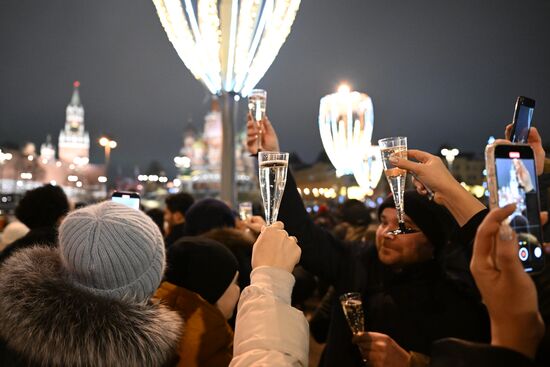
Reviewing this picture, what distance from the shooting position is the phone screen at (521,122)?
66.7 inches

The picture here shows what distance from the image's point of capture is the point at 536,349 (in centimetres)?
106

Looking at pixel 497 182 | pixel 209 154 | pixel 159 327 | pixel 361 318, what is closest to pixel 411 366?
pixel 361 318

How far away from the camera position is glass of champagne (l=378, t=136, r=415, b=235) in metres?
1.92

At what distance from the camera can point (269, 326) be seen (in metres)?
1.50

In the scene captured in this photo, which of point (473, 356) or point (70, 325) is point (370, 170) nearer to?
point (70, 325)

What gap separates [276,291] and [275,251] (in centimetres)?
14

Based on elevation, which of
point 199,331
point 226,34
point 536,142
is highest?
point 226,34

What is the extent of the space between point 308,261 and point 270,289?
132cm

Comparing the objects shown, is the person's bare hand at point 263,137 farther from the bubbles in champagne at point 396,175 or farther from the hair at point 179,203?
the hair at point 179,203

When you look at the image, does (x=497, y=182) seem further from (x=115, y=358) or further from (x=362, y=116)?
(x=362, y=116)

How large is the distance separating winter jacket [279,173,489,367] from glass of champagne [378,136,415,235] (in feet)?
1.45

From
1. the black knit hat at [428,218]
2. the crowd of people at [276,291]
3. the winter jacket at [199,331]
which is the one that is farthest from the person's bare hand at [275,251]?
the black knit hat at [428,218]

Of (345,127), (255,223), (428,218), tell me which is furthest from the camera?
(345,127)

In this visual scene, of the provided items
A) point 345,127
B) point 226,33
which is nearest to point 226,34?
point 226,33
